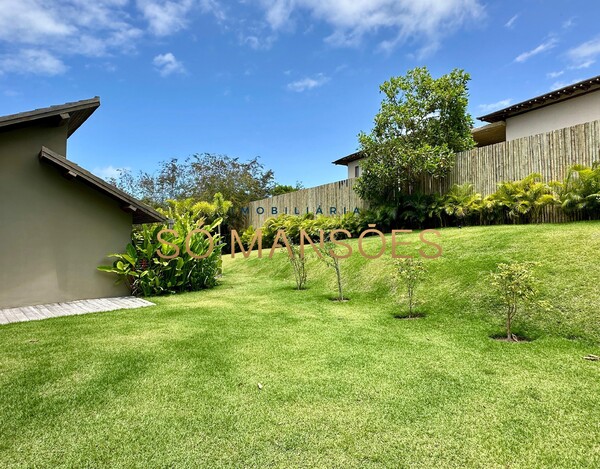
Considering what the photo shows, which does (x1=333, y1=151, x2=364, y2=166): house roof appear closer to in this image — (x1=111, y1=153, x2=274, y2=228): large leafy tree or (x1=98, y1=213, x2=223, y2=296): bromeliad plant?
(x1=111, y1=153, x2=274, y2=228): large leafy tree

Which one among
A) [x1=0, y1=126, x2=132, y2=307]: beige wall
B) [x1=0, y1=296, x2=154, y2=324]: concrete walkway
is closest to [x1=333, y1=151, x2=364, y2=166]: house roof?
[x1=0, y1=126, x2=132, y2=307]: beige wall

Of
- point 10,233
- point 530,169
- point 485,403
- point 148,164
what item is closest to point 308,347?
point 485,403

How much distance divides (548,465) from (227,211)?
68.4ft

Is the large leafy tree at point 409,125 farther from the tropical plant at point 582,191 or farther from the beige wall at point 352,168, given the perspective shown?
the beige wall at point 352,168

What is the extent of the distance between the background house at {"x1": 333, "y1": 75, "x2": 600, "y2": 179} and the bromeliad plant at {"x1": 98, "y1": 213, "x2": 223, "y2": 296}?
1433 cm

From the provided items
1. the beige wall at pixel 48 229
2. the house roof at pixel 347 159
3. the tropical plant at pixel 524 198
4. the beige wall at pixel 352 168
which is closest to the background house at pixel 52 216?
the beige wall at pixel 48 229

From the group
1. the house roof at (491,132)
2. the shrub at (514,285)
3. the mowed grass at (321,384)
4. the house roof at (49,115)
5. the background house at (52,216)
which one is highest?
the house roof at (491,132)

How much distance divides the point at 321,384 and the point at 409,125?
41.0 feet

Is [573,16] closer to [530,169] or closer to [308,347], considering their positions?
[530,169]

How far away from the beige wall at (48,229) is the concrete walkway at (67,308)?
1.51 feet

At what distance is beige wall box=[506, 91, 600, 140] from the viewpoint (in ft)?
45.9

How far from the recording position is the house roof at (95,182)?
26.2 ft

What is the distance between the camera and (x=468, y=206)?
35.6 ft

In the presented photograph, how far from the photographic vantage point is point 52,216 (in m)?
8.35
